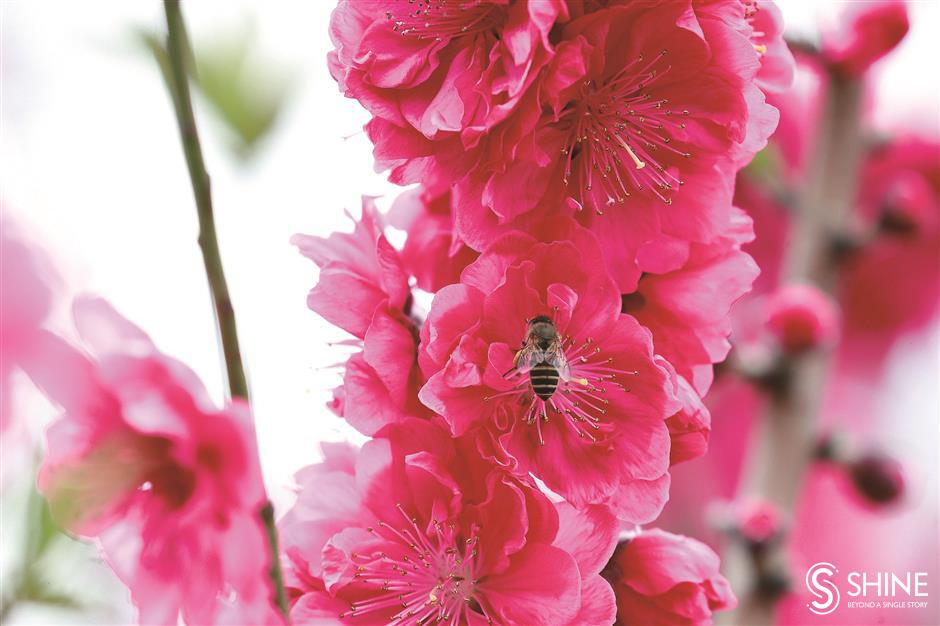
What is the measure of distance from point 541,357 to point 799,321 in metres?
0.55

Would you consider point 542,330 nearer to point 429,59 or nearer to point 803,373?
point 429,59

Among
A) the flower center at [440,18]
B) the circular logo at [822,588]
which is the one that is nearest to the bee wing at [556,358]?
the flower center at [440,18]

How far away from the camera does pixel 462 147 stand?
0.37 m

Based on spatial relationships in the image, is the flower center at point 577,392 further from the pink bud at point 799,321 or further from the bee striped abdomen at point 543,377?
the pink bud at point 799,321

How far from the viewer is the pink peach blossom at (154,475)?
0.27 m

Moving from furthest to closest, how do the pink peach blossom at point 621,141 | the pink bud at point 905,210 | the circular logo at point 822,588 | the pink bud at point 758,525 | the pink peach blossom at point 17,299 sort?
1. the pink bud at point 905,210
2. the pink bud at point 758,525
3. the circular logo at point 822,588
4. the pink peach blossom at point 621,141
5. the pink peach blossom at point 17,299

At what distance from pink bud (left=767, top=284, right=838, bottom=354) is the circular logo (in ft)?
0.77

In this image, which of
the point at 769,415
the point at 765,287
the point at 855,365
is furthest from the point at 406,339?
the point at 855,365

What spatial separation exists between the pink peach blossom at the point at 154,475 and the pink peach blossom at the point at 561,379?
0.31ft

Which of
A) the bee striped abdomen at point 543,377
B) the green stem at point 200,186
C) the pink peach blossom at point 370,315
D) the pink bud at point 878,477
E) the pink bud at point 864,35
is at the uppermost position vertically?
the green stem at point 200,186

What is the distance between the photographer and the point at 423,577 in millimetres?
406

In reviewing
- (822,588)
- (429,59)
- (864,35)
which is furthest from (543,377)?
Answer: (864,35)

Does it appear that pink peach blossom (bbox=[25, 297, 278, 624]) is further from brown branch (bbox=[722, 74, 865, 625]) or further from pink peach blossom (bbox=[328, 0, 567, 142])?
brown branch (bbox=[722, 74, 865, 625])

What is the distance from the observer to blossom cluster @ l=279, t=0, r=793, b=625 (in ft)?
1.19
